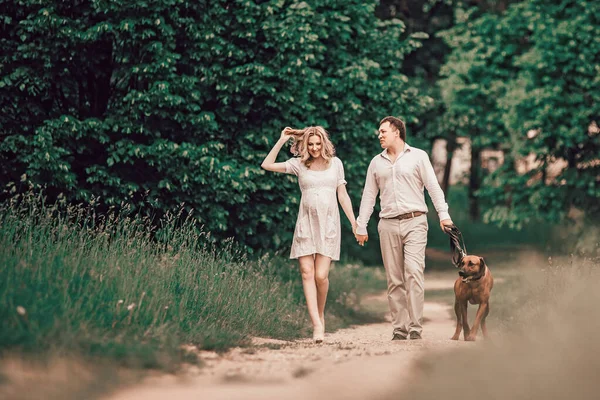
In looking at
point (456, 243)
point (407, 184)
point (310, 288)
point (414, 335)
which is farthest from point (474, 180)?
point (310, 288)

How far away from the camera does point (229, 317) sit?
926cm

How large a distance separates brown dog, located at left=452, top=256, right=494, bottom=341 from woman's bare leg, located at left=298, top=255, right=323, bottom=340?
5.36 feet

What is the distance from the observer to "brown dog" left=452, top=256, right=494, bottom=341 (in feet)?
31.6

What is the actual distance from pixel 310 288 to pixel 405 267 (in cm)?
112

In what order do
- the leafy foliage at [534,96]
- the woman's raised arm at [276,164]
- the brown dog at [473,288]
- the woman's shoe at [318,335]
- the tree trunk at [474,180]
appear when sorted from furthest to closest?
the tree trunk at [474,180] < the leafy foliage at [534,96] < the woman's raised arm at [276,164] < the brown dog at [473,288] < the woman's shoe at [318,335]

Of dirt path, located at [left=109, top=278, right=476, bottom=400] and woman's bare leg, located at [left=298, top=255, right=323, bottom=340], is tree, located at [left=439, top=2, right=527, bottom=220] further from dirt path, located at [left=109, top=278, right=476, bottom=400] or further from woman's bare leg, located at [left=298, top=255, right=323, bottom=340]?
dirt path, located at [left=109, top=278, right=476, bottom=400]

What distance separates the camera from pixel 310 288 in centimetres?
963

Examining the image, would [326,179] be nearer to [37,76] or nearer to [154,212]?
[154,212]

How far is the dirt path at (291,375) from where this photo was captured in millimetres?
6039

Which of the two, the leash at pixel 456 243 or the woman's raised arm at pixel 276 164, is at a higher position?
the woman's raised arm at pixel 276 164

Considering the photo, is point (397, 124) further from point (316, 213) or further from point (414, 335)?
point (414, 335)

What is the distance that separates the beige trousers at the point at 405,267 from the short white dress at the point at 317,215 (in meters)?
0.61

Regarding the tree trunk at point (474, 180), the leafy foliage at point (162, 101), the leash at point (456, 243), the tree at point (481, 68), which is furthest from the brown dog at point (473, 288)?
the tree trunk at point (474, 180)

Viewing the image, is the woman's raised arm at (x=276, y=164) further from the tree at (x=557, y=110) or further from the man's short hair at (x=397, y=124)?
the tree at (x=557, y=110)
